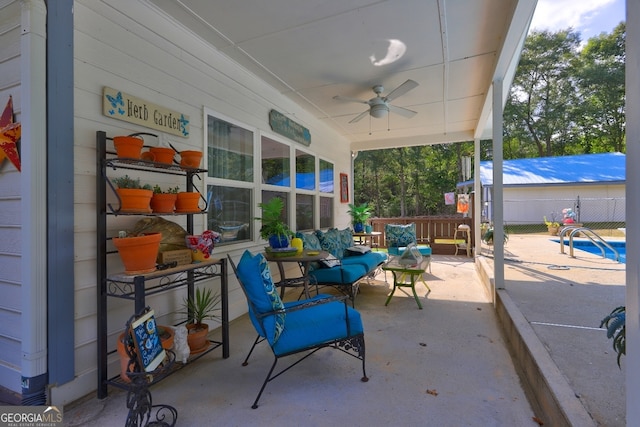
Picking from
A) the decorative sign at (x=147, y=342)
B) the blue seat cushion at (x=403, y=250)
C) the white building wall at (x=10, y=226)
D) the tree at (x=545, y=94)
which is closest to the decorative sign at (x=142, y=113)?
the white building wall at (x=10, y=226)

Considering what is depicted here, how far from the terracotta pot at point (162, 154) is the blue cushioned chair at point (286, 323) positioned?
38.7 inches

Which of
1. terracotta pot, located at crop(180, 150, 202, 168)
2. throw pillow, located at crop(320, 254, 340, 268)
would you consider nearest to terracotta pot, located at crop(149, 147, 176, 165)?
terracotta pot, located at crop(180, 150, 202, 168)

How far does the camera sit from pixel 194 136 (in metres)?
3.04

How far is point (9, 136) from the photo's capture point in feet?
6.59

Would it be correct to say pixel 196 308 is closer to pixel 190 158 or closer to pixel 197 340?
pixel 197 340

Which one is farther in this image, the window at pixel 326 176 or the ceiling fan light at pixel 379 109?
the window at pixel 326 176

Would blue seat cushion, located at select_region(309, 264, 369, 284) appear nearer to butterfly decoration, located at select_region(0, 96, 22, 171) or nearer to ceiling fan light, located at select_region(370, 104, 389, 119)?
ceiling fan light, located at select_region(370, 104, 389, 119)

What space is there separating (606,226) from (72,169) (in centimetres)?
1543

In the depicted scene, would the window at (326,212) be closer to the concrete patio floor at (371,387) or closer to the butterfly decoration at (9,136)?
the concrete patio floor at (371,387)

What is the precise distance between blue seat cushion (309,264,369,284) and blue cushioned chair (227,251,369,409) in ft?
4.87

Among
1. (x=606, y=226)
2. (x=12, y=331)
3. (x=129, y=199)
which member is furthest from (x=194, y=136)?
(x=606, y=226)

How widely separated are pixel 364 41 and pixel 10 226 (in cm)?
323

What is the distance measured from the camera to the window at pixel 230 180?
3.28m

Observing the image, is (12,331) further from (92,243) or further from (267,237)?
(267,237)
